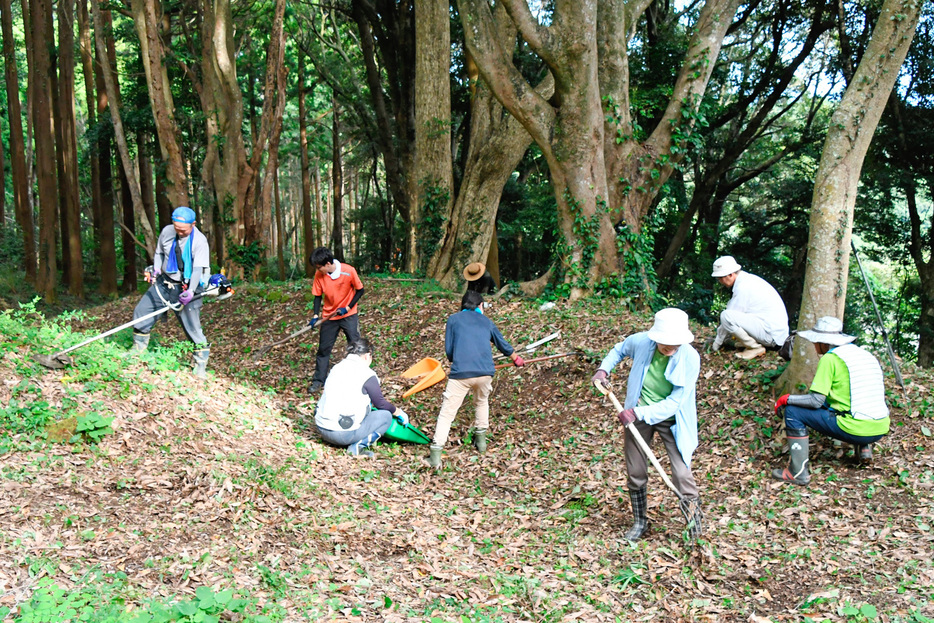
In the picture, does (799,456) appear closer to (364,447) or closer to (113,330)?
(364,447)

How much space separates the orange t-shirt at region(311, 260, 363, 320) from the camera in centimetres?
874

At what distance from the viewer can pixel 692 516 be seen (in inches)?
211

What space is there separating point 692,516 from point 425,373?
4.81m

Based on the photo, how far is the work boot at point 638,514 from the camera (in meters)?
5.56

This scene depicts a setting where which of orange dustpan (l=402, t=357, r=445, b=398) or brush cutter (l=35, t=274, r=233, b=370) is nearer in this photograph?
brush cutter (l=35, t=274, r=233, b=370)

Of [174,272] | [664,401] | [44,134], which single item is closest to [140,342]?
[174,272]

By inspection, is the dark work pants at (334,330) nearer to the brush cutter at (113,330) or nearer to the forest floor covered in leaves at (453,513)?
the forest floor covered in leaves at (453,513)

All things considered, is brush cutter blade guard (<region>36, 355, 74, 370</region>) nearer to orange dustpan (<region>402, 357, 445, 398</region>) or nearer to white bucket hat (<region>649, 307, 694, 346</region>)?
orange dustpan (<region>402, 357, 445, 398</region>)

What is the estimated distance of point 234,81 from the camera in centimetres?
1564

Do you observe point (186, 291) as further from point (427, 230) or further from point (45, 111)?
point (45, 111)

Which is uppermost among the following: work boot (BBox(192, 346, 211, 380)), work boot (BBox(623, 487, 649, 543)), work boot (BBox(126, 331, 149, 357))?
work boot (BBox(126, 331, 149, 357))

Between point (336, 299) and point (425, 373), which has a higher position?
point (336, 299)

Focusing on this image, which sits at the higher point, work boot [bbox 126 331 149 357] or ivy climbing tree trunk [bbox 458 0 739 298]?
ivy climbing tree trunk [bbox 458 0 739 298]

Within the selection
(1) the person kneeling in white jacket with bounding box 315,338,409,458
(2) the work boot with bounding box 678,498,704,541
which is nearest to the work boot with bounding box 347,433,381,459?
(1) the person kneeling in white jacket with bounding box 315,338,409,458
